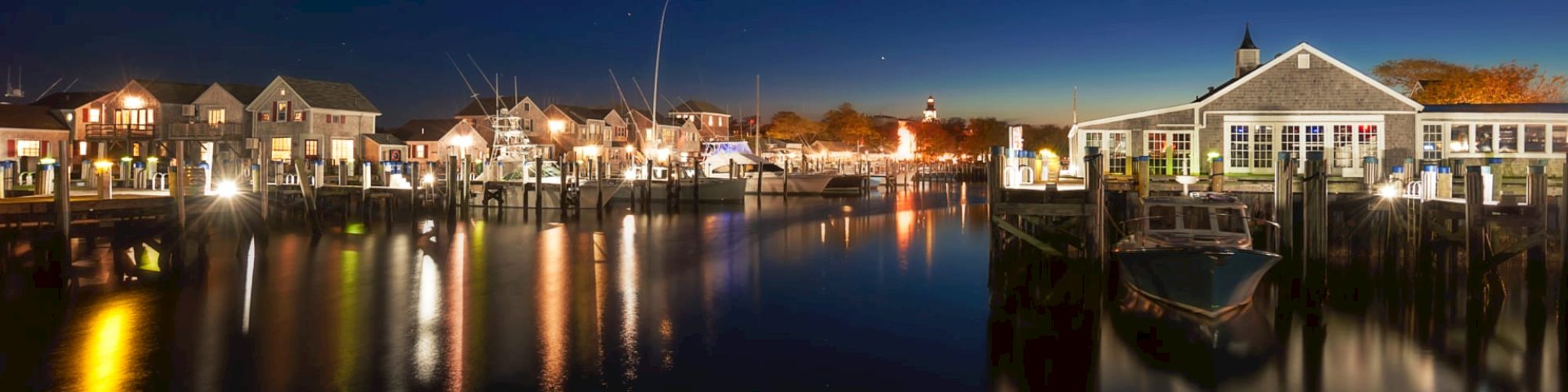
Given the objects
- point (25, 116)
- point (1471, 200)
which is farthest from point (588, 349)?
point (25, 116)

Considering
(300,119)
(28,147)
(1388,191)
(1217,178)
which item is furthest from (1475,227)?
(28,147)

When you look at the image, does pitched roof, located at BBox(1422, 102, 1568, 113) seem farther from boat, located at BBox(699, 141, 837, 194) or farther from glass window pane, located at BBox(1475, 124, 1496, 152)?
boat, located at BBox(699, 141, 837, 194)

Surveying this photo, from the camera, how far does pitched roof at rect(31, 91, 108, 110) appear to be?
2505 inches

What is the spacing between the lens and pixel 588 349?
42.5 ft

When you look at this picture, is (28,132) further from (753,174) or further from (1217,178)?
(1217,178)

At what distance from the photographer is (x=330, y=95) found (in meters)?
64.1

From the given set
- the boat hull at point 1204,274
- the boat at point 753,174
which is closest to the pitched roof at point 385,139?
the boat at point 753,174

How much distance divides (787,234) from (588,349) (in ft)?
62.2

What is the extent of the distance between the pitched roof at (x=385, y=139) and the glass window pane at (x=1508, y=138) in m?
60.0

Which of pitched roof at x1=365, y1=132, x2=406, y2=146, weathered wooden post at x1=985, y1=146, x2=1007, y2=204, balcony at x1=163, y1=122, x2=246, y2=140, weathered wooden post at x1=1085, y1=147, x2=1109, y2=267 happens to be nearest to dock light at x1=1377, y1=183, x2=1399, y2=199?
weathered wooden post at x1=1085, y1=147, x2=1109, y2=267

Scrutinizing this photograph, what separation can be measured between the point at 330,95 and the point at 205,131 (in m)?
7.68

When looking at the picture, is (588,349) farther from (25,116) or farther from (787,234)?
(25,116)

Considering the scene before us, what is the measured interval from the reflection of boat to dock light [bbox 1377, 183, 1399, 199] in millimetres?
8107

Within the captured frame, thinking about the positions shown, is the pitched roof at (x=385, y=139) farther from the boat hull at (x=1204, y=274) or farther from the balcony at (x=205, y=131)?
the boat hull at (x=1204, y=274)
